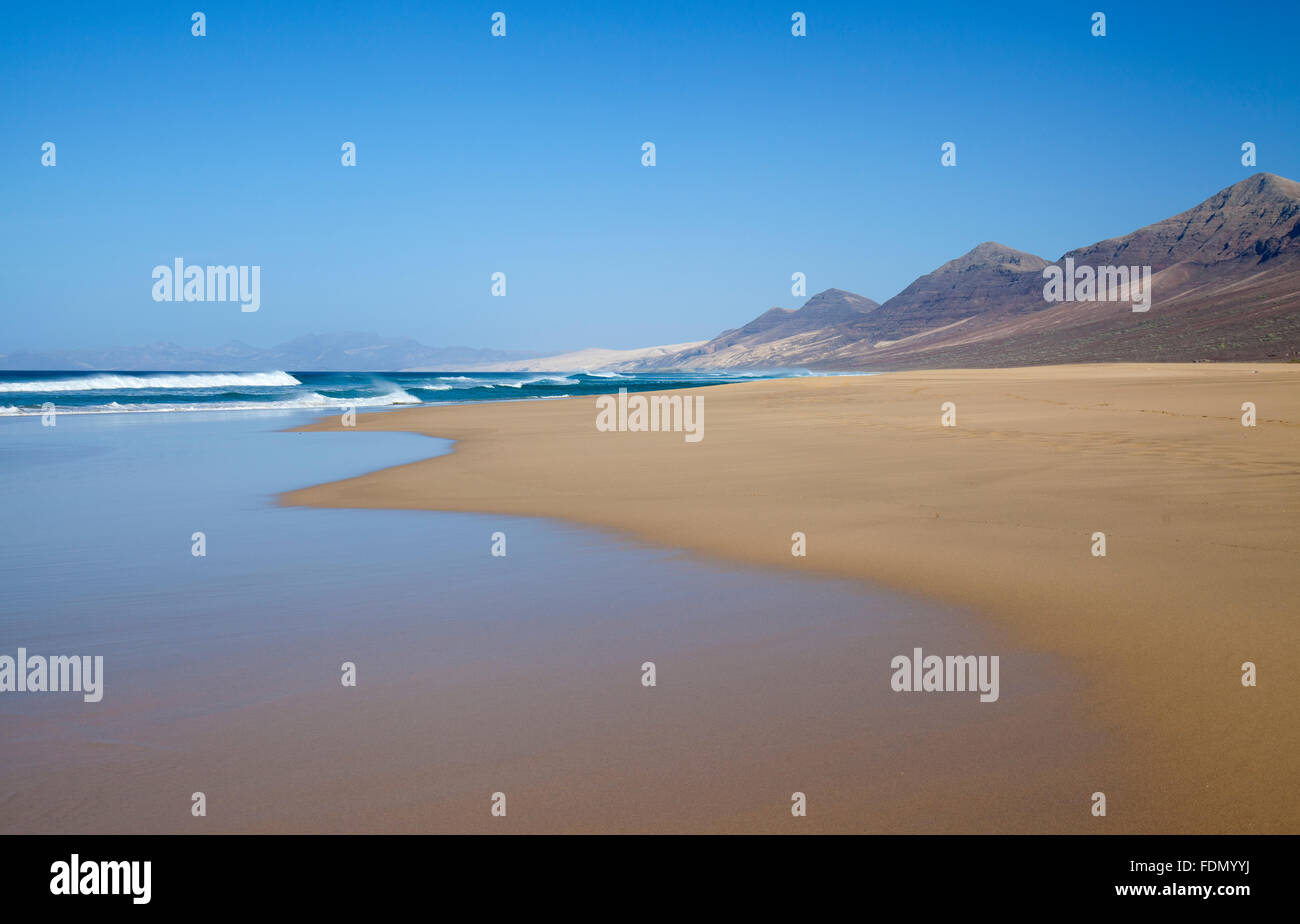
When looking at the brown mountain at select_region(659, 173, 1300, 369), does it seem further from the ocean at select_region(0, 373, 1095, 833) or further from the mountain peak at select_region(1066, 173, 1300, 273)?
the ocean at select_region(0, 373, 1095, 833)

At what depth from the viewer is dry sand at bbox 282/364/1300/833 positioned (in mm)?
3143

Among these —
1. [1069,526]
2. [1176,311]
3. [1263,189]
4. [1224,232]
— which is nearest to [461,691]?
[1069,526]

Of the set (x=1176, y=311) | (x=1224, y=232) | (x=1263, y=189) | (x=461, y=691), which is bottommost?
(x=461, y=691)

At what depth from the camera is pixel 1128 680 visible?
12.3 ft

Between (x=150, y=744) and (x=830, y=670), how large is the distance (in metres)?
2.90

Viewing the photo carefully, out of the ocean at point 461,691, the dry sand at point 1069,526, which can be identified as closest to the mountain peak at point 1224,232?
the dry sand at point 1069,526

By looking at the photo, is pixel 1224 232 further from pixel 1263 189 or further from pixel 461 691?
pixel 461 691

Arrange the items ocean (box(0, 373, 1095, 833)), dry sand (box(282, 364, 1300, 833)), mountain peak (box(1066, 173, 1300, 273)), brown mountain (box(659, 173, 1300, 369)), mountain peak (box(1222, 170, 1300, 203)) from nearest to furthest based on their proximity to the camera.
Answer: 1. ocean (box(0, 373, 1095, 833))
2. dry sand (box(282, 364, 1300, 833))
3. brown mountain (box(659, 173, 1300, 369))
4. mountain peak (box(1066, 173, 1300, 273))
5. mountain peak (box(1222, 170, 1300, 203))

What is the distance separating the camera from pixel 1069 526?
22.2 ft

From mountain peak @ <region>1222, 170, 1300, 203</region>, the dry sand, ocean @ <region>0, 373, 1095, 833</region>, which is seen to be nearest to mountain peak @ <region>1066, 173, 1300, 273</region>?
mountain peak @ <region>1222, 170, 1300, 203</region>

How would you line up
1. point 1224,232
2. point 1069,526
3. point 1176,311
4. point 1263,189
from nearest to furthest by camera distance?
point 1069,526, point 1176,311, point 1224,232, point 1263,189

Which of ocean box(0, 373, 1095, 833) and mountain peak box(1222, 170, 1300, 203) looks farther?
mountain peak box(1222, 170, 1300, 203)

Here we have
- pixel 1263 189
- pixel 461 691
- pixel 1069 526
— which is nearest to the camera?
pixel 461 691

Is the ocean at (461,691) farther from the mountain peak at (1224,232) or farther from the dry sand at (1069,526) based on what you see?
the mountain peak at (1224,232)
